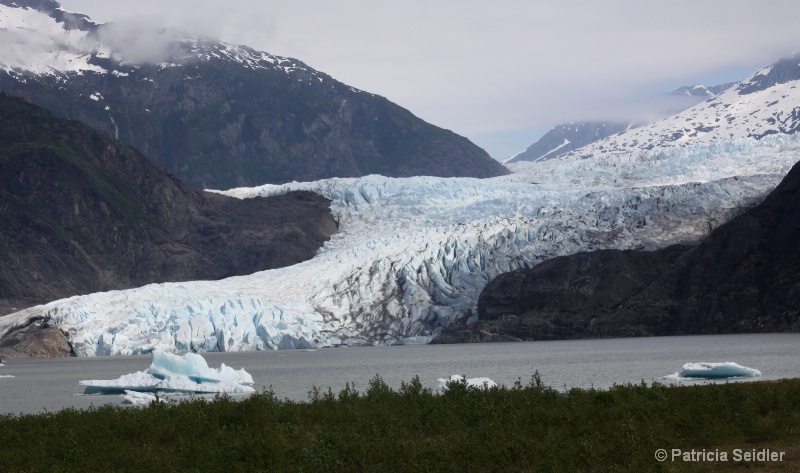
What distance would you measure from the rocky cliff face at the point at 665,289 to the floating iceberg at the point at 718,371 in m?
40.0

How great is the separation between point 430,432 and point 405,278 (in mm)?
58676

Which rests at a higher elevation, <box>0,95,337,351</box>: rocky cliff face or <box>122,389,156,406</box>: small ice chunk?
<box>0,95,337,351</box>: rocky cliff face

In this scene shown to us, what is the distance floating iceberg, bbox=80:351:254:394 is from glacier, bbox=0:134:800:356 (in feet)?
112

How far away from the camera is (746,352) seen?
49.3 metres

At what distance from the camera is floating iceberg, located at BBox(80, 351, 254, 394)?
37.6 m

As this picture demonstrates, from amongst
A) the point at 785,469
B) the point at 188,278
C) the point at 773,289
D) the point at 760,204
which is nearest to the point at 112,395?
the point at 785,469

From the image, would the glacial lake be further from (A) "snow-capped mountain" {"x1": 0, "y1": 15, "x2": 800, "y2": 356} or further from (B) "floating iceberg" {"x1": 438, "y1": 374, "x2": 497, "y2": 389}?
(A) "snow-capped mountain" {"x1": 0, "y1": 15, "x2": 800, "y2": 356}

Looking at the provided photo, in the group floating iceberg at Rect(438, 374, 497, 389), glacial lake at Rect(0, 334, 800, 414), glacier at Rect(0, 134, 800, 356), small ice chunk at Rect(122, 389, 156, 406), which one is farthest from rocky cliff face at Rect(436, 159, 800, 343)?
small ice chunk at Rect(122, 389, 156, 406)

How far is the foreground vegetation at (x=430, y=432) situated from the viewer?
17.5 metres

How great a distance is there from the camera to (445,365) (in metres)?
52.0

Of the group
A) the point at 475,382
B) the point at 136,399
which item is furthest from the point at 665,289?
the point at 136,399

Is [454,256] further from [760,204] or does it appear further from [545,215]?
[760,204]

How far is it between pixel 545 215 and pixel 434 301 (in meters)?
12.7

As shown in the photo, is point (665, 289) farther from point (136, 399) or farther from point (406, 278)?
point (136, 399)
